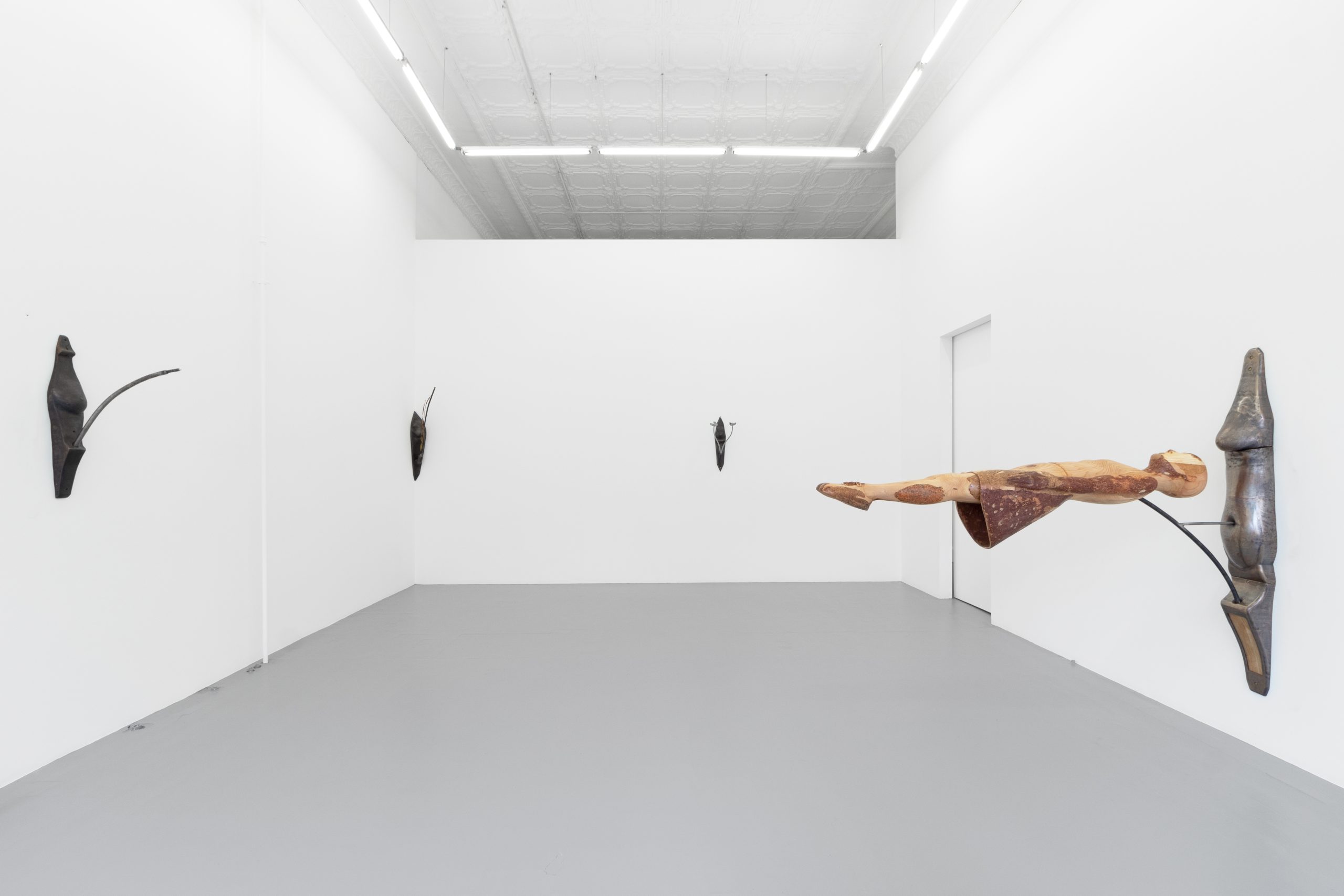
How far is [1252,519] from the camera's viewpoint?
7.78 ft

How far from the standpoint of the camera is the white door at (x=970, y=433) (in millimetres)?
4773

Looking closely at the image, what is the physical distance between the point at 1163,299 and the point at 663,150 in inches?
144

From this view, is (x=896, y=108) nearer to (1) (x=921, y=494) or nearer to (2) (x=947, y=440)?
(2) (x=947, y=440)

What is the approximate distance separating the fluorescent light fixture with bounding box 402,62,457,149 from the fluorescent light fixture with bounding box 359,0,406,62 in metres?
0.07

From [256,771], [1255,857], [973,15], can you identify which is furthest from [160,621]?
[973,15]

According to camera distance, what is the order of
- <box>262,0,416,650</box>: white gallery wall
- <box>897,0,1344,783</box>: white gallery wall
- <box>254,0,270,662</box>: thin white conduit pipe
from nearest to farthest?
<box>897,0,1344,783</box>: white gallery wall, <box>254,0,270,662</box>: thin white conduit pipe, <box>262,0,416,650</box>: white gallery wall

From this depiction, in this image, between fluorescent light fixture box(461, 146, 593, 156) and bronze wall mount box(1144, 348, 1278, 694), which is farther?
fluorescent light fixture box(461, 146, 593, 156)

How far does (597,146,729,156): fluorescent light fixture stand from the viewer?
16.3 feet

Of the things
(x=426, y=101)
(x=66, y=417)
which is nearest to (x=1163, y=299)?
(x=426, y=101)

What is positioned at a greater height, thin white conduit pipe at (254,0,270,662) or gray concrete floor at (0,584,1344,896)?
thin white conduit pipe at (254,0,270,662)

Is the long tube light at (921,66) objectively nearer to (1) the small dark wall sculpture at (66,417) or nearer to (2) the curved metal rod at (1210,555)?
(2) the curved metal rod at (1210,555)

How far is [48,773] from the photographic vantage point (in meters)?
2.31

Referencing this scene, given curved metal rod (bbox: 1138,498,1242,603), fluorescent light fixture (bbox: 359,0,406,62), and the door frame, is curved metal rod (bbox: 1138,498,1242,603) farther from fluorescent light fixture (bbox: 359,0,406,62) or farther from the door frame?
fluorescent light fixture (bbox: 359,0,406,62)

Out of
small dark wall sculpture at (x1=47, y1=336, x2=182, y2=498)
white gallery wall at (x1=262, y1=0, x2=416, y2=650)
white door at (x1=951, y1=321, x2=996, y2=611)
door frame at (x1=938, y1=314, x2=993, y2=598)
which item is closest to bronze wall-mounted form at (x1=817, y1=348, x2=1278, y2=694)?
white door at (x1=951, y1=321, x2=996, y2=611)
